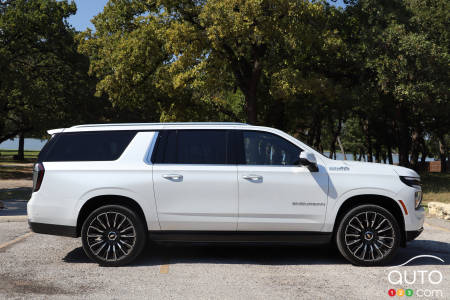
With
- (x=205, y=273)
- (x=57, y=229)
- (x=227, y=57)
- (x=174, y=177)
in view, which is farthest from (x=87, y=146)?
(x=227, y=57)

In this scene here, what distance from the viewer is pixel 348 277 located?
621 centimetres

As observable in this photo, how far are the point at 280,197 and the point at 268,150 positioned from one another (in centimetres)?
66

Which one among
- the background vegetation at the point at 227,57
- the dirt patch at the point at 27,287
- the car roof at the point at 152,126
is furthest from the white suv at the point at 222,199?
A: the background vegetation at the point at 227,57

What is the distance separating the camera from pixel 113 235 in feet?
22.0

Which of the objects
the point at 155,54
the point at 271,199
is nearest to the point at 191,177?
the point at 271,199

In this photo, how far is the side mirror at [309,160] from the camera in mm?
6406

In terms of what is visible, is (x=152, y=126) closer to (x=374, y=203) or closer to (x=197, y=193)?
(x=197, y=193)

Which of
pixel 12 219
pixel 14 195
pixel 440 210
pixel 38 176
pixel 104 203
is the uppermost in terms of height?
pixel 38 176

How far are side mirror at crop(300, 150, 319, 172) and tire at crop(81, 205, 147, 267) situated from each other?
2308 millimetres

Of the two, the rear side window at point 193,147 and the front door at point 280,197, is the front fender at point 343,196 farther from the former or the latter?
the rear side window at point 193,147

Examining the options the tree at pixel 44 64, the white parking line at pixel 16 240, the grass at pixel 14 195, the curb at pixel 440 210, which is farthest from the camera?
the tree at pixel 44 64

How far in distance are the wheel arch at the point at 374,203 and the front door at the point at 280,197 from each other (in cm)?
31

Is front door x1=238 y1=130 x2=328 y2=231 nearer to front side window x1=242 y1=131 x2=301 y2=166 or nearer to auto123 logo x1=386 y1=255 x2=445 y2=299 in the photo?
front side window x1=242 y1=131 x2=301 y2=166

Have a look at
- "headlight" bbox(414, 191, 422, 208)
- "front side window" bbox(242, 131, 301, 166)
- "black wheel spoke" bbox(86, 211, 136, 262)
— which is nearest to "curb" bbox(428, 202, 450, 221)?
"headlight" bbox(414, 191, 422, 208)
